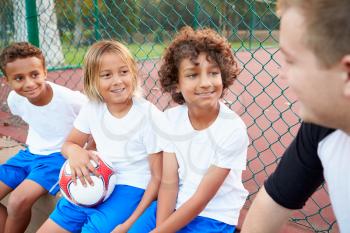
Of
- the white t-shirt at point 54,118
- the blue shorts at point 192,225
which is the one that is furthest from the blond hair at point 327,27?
the white t-shirt at point 54,118

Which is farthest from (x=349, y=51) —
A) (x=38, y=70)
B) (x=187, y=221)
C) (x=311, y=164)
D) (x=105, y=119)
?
(x=38, y=70)

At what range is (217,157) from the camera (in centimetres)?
164

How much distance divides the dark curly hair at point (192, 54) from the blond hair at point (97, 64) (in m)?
0.20

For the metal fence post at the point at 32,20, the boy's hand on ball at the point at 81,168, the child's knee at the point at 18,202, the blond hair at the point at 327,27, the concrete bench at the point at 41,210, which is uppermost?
the metal fence post at the point at 32,20

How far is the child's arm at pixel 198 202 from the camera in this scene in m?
1.59

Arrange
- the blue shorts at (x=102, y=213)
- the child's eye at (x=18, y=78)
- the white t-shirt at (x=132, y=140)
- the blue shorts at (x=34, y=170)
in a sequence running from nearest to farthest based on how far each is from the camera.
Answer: the blue shorts at (x=102, y=213), the white t-shirt at (x=132, y=140), the blue shorts at (x=34, y=170), the child's eye at (x=18, y=78)

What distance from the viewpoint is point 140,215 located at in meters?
1.79

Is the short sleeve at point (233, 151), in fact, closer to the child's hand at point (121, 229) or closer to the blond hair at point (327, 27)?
the child's hand at point (121, 229)

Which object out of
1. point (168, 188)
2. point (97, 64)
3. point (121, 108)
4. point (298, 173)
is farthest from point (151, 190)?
point (298, 173)

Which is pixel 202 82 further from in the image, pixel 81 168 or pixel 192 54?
pixel 81 168

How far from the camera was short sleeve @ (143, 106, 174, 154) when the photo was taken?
1810 millimetres

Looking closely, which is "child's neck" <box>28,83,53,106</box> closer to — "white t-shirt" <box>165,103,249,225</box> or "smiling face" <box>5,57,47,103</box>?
"smiling face" <box>5,57,47,103</box>

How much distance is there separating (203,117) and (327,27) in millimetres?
1073

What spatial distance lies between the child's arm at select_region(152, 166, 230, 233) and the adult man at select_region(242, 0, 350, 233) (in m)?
0.54
